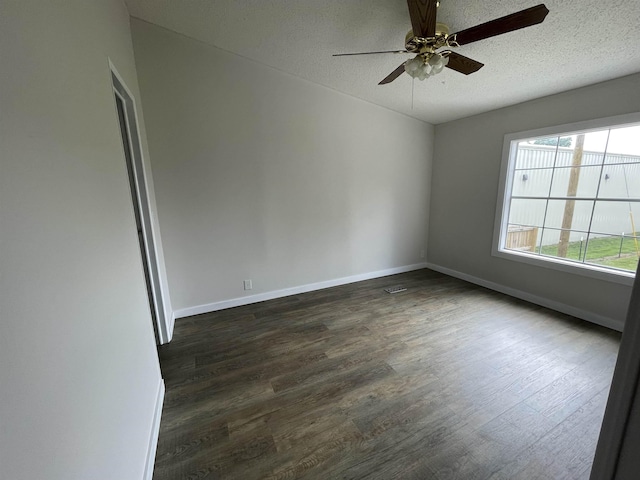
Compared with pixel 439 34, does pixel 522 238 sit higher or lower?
lower

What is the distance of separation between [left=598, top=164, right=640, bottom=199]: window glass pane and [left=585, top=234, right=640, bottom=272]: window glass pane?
422 mm

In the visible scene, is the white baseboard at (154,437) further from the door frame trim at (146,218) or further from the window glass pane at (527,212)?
the window glass pane at (527,212)

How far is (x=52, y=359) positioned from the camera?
0.64 meters

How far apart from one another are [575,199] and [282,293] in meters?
3.62

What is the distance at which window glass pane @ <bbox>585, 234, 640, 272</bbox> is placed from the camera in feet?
7.98

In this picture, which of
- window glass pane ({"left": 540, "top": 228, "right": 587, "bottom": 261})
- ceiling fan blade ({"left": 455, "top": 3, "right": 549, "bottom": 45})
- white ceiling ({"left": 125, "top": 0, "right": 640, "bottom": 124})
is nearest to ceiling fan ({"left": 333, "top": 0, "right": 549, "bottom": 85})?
ceiling fan blade ({"left": 455, "top": 3, "right": 549, "bottom": 45})

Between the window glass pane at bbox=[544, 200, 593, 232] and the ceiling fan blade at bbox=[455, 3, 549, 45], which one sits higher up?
the ceiling fan blade at bbox=[455, 3, 549, 45]

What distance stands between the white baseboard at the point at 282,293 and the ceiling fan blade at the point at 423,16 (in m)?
2.91

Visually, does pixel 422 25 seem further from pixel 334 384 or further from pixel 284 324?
pixel 284 324

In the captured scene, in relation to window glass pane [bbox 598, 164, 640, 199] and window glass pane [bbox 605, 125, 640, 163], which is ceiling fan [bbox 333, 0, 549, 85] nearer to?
window glass pane [bbox 605, 125, 640, 163]

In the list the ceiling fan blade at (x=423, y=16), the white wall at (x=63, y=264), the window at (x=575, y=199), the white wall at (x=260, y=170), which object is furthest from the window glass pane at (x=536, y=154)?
the white wall at (x=63, y=264)

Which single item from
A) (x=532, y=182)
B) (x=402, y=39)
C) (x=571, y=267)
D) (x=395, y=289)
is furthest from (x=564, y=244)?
(x=402, y=39)

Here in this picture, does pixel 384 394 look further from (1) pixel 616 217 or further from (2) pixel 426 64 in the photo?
(1) pixel 616 217

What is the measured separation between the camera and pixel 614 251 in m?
2.54
